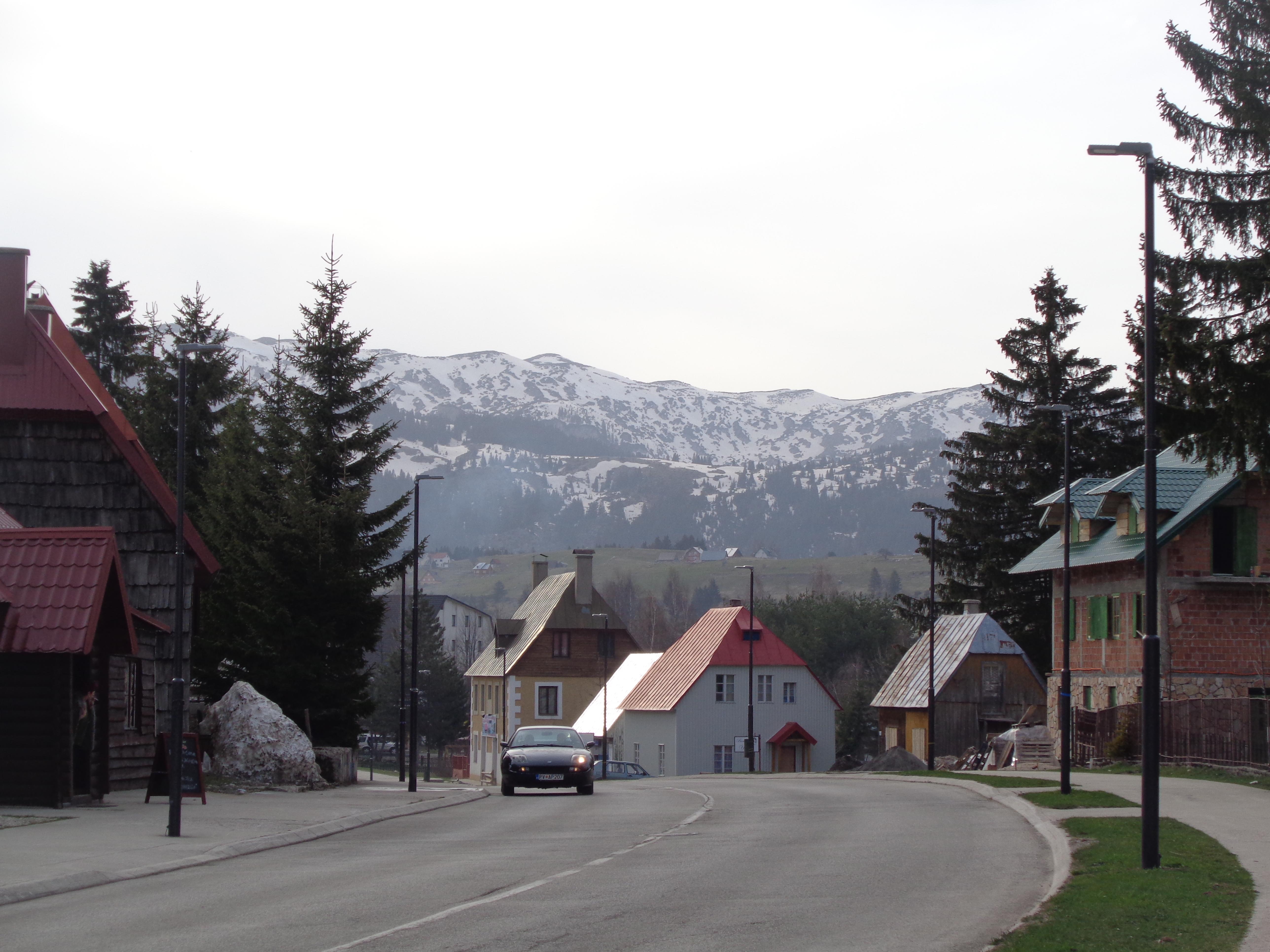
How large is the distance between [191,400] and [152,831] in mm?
28754

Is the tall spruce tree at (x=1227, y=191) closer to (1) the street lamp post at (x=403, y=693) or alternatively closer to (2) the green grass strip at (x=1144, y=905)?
(2) the green grass strip at (x=1144, y=905)

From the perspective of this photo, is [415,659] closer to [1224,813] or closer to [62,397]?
[62,397]

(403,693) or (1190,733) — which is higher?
(403,693)

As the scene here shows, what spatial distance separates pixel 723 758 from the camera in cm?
7719

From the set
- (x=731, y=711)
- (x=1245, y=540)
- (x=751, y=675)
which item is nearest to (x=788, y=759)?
(x=731, y=711)

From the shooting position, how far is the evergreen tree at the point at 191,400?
149 ft

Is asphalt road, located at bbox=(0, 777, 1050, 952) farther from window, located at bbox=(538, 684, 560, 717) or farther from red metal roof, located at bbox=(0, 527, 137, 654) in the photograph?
window, located at bbox=(538, 684, 560, 717)

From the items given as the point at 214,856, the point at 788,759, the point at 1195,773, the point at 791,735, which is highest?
the point at 214,856

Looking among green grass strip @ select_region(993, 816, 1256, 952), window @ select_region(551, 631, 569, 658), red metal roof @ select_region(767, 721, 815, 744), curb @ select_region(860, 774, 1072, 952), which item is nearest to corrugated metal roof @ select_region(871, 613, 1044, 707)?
red metal roof @ select_region(767, 721, 815, 744)

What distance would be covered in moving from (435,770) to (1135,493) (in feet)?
219

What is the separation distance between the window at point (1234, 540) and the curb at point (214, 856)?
2470 centimetres

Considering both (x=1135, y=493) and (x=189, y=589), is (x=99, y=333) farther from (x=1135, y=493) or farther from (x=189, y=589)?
(x=1135, y=493)

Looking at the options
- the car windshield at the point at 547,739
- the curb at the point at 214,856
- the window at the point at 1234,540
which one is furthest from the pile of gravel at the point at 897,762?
the curb at the point at 214,856

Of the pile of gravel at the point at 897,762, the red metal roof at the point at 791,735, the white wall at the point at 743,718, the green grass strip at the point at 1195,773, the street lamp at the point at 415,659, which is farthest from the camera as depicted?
the red metal roof at the point at 791,735
